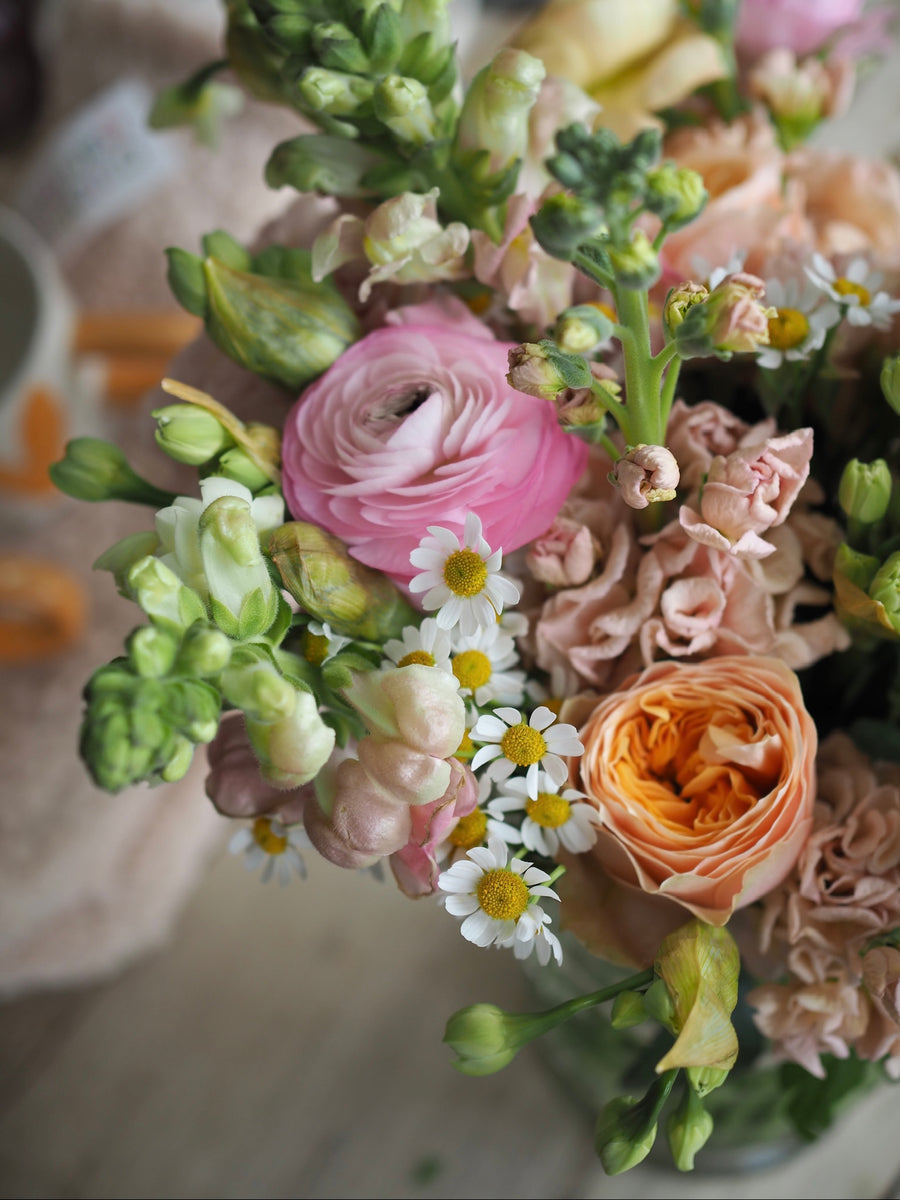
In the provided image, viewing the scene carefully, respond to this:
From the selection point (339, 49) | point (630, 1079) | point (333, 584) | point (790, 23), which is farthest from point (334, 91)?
point (630, 1079)

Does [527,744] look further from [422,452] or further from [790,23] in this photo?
[790,23]

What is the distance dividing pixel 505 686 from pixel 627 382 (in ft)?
0.29

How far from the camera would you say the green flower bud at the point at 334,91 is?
0.89 ft

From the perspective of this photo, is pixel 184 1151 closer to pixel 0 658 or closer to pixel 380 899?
pixel 380 899

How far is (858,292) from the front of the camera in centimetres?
31

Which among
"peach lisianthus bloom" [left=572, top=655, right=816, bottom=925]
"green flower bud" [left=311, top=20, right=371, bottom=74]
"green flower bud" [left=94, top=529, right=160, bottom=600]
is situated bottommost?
"peach lisianthus bloom" [left=572, top=655, right=816, bottom=925]

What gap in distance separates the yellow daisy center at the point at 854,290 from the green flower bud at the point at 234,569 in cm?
19

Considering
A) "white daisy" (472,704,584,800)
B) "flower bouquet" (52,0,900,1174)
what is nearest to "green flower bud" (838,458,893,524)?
"flower bouquet" (52,0,900,1174)

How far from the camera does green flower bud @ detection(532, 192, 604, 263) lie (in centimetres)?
22

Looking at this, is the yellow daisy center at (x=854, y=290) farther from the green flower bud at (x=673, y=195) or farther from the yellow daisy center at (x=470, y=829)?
the yellow daisy center at (x=470, y=829)

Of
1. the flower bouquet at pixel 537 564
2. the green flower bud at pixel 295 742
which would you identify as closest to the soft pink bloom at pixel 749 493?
the flower bouquet at pixel 537 564

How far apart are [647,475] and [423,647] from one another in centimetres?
7

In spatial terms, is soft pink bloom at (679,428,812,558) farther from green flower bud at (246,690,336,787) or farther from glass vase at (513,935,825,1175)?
glass vase at (513,935,825,1175)

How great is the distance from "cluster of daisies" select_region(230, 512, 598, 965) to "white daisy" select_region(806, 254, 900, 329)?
0.13m
